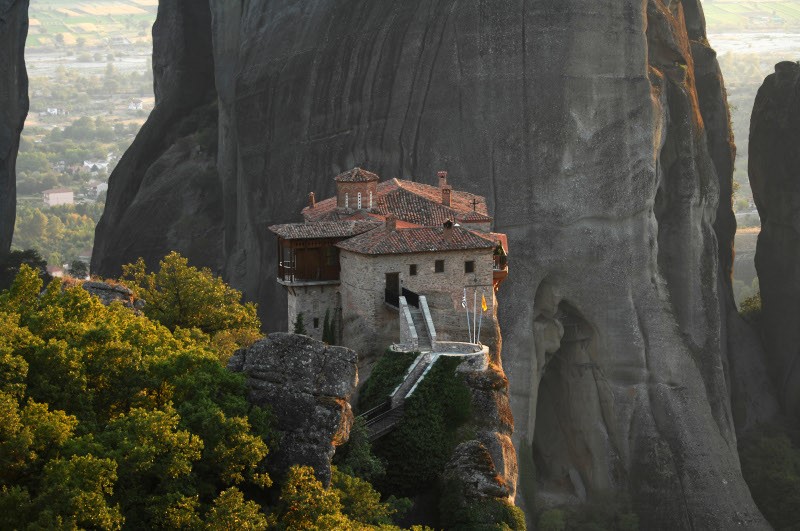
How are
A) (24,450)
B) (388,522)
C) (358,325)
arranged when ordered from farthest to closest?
(358,325), (388,522), (24,450)

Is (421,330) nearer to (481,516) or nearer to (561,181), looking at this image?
(481,516)

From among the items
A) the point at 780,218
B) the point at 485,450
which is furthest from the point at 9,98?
the point at 485,450

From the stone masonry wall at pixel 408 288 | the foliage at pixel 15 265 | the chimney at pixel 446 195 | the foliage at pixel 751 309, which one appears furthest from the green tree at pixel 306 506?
the foliage at pixel 751 309

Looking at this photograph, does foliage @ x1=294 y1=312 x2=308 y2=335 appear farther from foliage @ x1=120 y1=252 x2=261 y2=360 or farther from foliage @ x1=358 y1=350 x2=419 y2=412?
foliage @ x1=358 y1=350 x2=419 y2=412

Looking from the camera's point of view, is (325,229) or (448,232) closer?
(448,232)

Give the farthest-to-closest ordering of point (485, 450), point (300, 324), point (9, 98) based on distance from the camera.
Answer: point (9, 98)
point (300, 324)
point (485, 450)

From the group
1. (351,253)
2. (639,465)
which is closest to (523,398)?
(639,465)

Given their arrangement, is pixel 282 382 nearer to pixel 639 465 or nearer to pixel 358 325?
pixel 358 325
